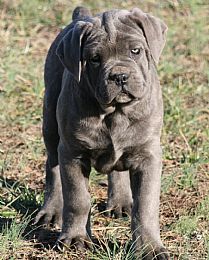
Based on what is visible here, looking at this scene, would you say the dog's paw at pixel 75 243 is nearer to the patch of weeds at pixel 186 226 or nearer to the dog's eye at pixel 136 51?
the patch of weeds at pixel 186 226

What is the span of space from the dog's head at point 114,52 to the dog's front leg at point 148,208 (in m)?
Answer: 0.44

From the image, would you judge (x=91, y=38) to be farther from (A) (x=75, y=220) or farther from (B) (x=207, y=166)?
(B) (x=207, y=166)

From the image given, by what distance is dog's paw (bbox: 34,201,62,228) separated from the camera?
606cm

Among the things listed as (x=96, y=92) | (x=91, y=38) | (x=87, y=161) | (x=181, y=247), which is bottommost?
(x=181, y=247)

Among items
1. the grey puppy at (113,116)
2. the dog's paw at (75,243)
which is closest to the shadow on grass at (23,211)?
the dog's paw at (75,243)

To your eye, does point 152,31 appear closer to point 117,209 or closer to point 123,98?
point 123,98

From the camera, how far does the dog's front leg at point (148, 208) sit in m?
5.37

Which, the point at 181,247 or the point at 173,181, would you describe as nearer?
the point at 181,247

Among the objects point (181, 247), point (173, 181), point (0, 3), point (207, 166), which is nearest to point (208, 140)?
point (207, 166)

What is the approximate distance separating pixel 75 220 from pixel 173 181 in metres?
1.46

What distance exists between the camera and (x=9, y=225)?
5898 mm

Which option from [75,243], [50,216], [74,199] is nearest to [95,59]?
[74,199]

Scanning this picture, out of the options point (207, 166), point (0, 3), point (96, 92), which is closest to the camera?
point (96, 92)

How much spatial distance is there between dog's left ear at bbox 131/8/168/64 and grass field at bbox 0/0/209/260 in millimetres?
1228
